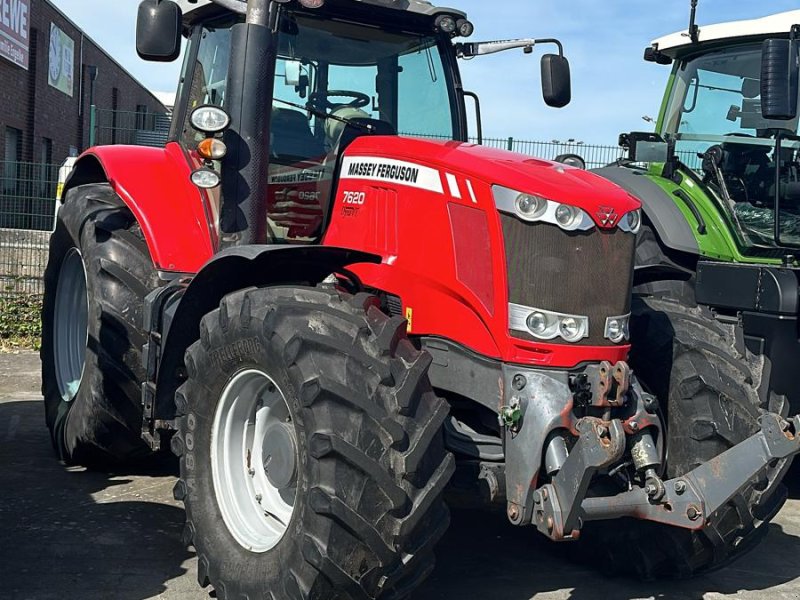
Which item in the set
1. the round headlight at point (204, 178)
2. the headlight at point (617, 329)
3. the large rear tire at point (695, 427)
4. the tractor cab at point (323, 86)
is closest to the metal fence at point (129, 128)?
the tractor cab at point (323, 86)

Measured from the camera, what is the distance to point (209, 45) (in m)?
4.90

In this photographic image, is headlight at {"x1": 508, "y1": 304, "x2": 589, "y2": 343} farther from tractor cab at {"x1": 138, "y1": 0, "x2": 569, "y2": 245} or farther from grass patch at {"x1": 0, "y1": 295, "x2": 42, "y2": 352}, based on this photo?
grass patch at {"x1": 0, "y1": 295, "x2": 42, "y2": 352}

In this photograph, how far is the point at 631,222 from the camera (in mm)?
3568

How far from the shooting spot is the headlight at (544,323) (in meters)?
3.35

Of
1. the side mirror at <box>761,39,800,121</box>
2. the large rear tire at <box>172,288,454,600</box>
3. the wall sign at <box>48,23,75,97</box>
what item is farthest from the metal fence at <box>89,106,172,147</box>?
the large rear tire at <box>172,288,454,600</box>

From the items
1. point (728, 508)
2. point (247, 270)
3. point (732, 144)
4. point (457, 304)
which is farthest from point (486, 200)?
point (732, 144)

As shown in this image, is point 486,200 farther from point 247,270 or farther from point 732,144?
point 732,144

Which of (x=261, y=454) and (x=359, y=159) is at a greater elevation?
(x=359, y=159)

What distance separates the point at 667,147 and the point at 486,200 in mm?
3442

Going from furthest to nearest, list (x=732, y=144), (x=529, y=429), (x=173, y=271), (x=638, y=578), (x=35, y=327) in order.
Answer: (x=35, y=327)
(x=732, y=144)
(x=173, y=271)
(x=638, y=578)
(x=529, y=429)

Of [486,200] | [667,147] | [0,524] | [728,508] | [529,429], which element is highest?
[667,147]

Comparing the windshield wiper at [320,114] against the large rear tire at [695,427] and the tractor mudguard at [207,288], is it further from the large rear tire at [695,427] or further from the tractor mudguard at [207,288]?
the large rear tire at [695,427]

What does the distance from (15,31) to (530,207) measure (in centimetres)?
1755

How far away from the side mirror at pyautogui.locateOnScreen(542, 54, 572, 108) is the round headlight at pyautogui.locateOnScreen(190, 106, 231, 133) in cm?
156
